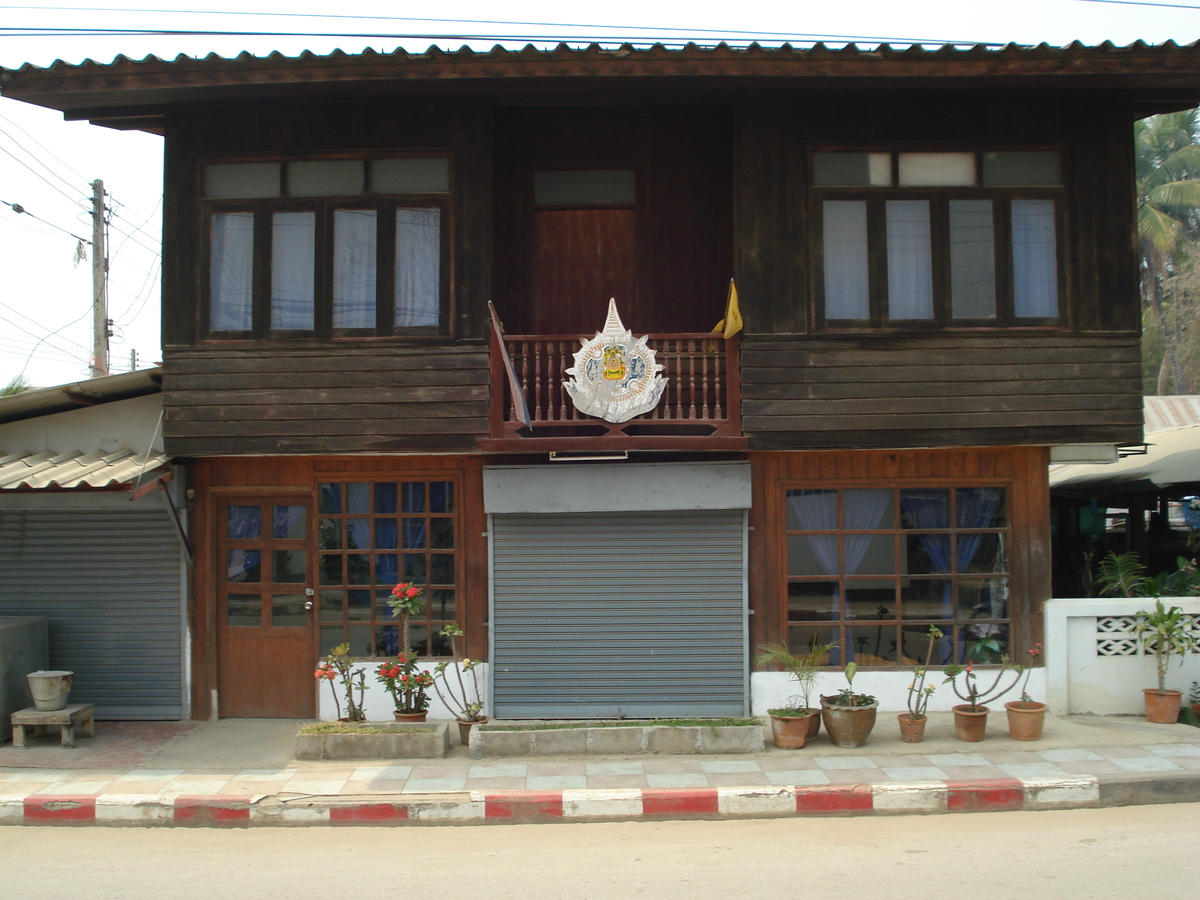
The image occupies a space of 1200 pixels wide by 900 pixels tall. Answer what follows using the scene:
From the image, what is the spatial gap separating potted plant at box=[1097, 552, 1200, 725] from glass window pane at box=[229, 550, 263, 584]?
907cm

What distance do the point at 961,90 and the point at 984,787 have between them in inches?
258

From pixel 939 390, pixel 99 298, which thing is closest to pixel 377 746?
pixel 939 390

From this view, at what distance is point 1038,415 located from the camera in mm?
9586

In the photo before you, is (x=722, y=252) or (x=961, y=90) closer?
(x=961, y=90)

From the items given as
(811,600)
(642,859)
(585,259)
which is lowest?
(642,859)

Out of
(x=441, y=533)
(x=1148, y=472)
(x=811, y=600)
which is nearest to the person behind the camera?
(x=811, y=600)

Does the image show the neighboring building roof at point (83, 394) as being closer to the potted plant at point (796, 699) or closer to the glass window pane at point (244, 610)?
the glass window pane at point (244, 610)

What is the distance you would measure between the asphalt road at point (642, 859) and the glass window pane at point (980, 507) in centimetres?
326

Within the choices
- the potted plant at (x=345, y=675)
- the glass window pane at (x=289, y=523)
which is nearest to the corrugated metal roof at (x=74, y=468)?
the glass window pane at (x=289, y=523)

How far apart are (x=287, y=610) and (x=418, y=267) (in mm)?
3885

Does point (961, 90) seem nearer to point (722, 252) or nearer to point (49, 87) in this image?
point (722, 252)

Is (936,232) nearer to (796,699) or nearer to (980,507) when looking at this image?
(980,507)

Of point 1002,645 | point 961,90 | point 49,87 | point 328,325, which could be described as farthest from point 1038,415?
point 49,87

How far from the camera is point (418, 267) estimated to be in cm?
989
